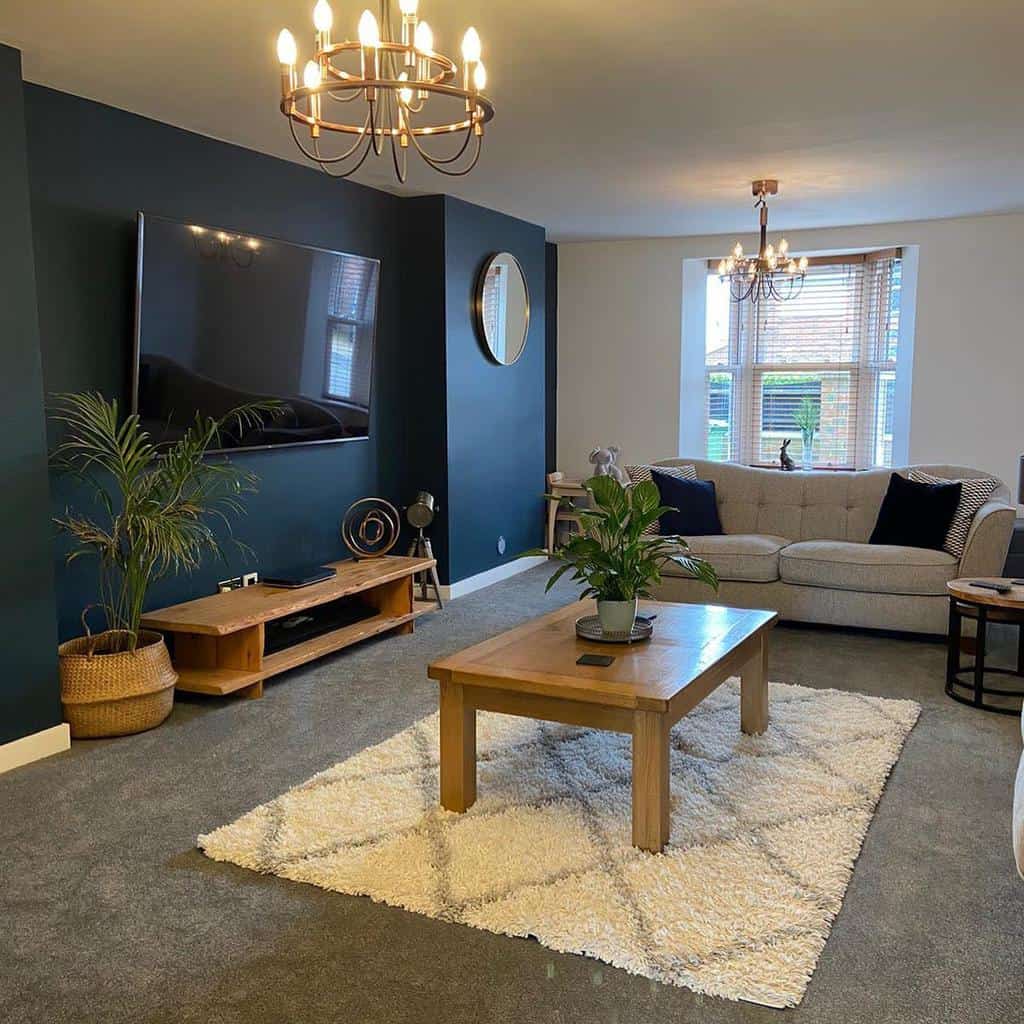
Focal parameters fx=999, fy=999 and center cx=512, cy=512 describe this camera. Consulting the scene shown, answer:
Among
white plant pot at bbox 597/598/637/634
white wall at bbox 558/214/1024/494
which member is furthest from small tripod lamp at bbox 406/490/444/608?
white plant pot at bbox 597/598/637/634

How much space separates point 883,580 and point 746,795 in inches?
87.4

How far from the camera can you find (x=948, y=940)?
2248mm

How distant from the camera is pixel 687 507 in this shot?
18.1 ft

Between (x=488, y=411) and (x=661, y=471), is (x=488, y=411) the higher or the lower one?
the higher one

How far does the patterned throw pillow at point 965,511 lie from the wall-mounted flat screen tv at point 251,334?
306 centimetres

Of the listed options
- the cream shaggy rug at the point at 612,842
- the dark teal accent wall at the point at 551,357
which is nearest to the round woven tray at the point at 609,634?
the cream shaggy rug at the point at 612,842

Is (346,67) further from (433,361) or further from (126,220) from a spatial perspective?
(433,361)

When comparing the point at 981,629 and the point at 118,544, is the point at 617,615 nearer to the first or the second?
the point at 981,629

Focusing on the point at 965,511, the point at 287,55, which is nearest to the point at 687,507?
the point at 965,511

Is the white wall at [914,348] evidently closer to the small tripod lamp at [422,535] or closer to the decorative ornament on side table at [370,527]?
the small tripod lamp at [422,535]

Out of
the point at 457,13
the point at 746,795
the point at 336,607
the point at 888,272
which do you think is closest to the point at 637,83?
the point at 457,13

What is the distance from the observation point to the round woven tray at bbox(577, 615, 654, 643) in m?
3.12

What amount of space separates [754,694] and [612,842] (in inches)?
40.6

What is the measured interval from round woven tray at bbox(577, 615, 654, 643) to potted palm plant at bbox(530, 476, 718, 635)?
0.05 feet
